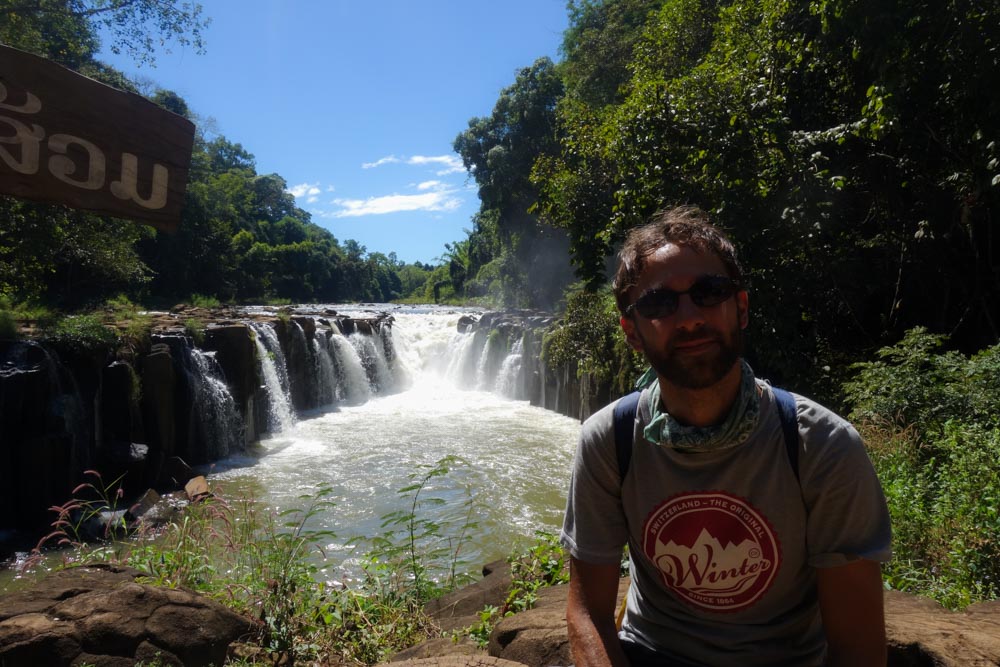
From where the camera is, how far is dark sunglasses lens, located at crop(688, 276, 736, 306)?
1471mm

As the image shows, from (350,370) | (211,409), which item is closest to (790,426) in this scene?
(211,409)

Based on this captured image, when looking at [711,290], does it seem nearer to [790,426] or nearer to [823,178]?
[790,426]

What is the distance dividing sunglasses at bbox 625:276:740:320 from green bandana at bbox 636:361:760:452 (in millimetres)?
190

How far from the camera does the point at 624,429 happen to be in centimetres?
155

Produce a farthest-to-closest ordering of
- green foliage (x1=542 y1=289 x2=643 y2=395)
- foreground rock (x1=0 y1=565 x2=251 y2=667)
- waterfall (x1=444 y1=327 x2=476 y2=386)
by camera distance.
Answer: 1. waterfall (x1=444 y1=327 x2=476 y2=386)
2. green foliage (x1=542 y1=289 x2=643 y2=395)
3. foreground rock (x1=0 y1=565 x2=251 y2=667)

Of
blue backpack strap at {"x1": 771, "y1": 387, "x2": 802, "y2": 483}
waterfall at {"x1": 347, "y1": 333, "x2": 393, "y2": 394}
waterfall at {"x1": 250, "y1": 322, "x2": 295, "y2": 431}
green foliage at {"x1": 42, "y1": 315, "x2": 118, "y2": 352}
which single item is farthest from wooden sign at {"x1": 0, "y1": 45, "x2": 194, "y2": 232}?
waterfall at {"x1": 347, "y1": 333, "x2": 393, "y2": 394}

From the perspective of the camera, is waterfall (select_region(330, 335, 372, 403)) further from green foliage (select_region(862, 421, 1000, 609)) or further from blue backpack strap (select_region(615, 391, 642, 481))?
blue backpack strap (select_region(615, 391, 642, 481))

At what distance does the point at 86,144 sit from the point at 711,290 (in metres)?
1.62

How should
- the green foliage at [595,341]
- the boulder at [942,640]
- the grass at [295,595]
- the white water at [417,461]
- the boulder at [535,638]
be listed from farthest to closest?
the green foliage at [595,341] → the white water at [417,461] → the grass at [295,595] → the boulder at [535,638] → the boulder at [942,640]

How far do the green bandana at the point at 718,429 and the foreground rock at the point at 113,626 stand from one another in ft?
7.92

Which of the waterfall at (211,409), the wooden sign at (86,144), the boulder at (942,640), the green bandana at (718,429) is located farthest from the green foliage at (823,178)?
the waterfall at (211,409)

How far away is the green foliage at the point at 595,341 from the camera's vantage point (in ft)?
37.3

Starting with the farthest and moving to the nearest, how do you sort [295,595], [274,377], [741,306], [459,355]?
1. [459,355]
2. [274,377]
3. [295,595]
4. [741,306]

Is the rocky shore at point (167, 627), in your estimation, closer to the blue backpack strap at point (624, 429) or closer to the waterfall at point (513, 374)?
the blue backpack strap at point (624, 429)
